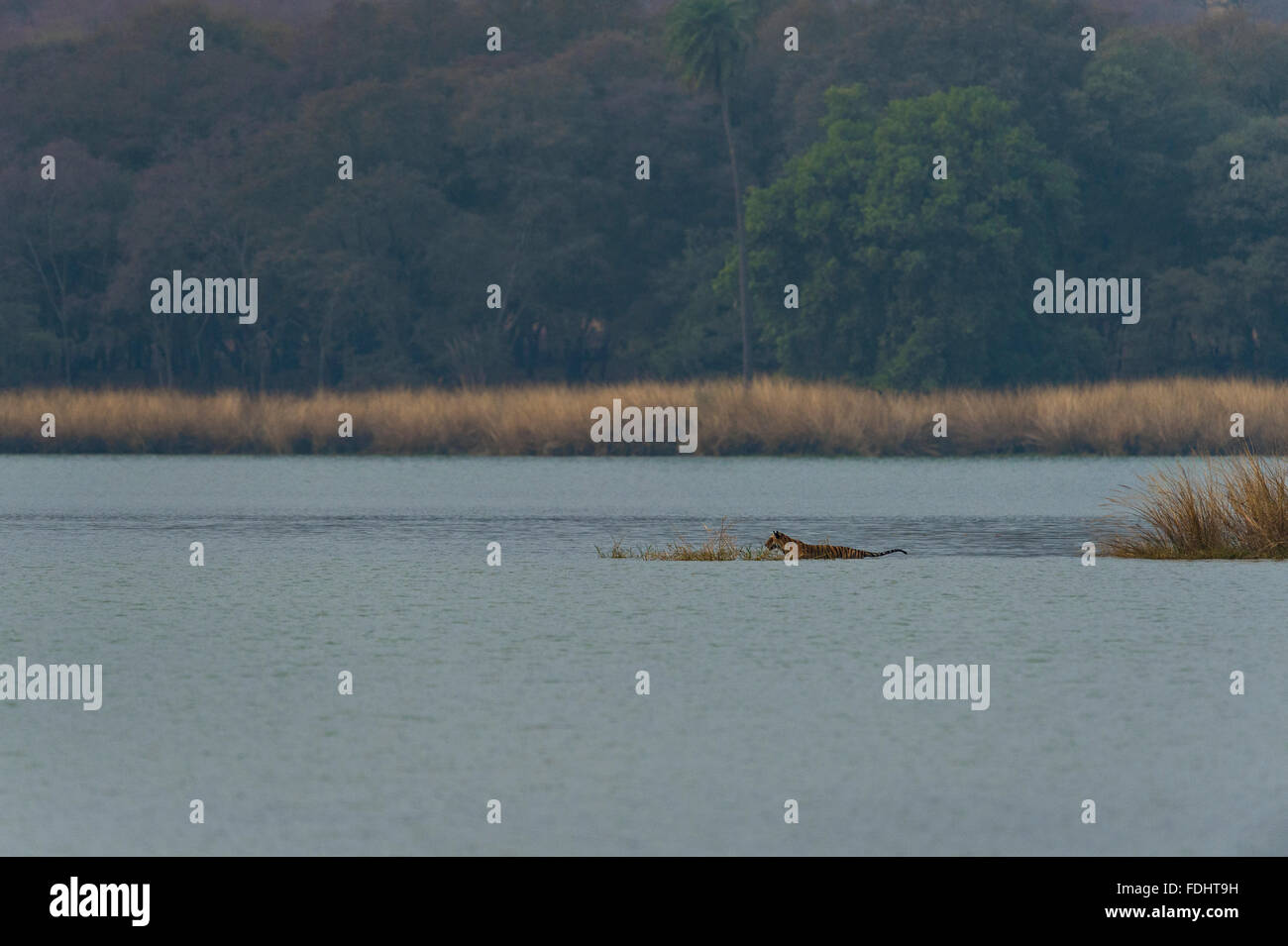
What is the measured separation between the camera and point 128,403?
159ft

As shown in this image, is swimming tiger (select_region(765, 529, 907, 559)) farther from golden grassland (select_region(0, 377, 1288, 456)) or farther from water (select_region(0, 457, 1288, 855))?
golden grassland (select_region(0, 377, 1288, 456))

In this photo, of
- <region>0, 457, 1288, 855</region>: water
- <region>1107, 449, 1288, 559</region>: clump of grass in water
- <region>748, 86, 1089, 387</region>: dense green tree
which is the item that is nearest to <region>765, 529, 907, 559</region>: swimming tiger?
<region>0, 457, 1288, 855</region>: water

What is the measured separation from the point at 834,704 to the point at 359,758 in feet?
9.69

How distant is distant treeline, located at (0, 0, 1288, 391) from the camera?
62.9m

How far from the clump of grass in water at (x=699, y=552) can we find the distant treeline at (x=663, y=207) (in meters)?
39.3

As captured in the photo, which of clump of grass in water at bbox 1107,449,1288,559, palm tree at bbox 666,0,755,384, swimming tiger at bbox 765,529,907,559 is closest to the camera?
clump of grass in water at bbox 1107,449,1288,559

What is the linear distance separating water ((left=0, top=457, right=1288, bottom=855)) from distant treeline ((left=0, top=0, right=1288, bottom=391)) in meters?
37.9

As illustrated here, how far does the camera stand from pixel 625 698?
41.9 feet

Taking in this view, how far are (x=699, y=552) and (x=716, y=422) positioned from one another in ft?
78.1

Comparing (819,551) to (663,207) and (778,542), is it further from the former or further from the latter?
(663,207)

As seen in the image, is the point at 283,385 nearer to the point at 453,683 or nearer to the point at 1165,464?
the point at 1165,464

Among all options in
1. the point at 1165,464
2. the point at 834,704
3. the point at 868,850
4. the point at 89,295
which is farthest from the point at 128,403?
the point at 868,850

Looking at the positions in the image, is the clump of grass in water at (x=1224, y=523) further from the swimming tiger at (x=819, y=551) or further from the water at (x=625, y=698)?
the swimming tiger at (x=819, y=551)

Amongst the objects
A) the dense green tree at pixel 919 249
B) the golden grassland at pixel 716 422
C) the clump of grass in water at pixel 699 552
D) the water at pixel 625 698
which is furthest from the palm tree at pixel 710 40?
the clump of grass in water at pixel 699 552
